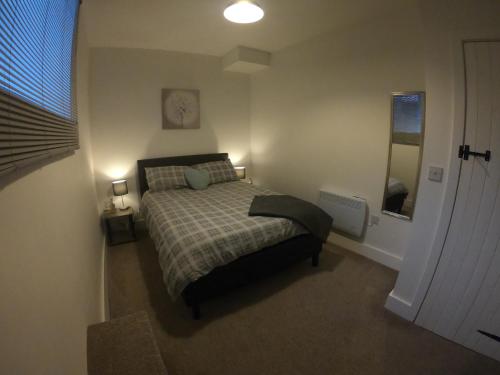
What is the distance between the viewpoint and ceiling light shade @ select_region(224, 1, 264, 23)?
178cm

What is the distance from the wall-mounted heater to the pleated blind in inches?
102

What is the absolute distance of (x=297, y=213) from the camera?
224 cm

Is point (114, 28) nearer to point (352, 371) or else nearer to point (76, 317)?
point (76, 317)

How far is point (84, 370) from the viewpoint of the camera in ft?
2.91

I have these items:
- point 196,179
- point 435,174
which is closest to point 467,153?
point 435,174

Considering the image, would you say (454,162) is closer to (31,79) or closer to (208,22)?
(31,79)

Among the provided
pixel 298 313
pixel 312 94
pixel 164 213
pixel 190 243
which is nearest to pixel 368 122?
pixel 312 94

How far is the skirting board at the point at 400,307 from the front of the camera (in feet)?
5.83

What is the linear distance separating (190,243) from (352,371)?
134cm

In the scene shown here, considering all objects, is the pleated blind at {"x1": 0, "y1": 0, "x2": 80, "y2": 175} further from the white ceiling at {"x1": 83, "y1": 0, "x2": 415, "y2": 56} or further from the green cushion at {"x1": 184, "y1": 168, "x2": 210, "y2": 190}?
the green cushion at {"x1": 184, "y1": 168, "x2": 210, "y2": 190}

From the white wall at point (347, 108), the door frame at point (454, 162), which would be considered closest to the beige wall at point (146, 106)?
the white wall at point (347, 108)

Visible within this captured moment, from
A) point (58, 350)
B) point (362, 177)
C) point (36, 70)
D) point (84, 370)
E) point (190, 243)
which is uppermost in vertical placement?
point (36, 70)

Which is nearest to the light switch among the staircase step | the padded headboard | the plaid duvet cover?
the plaid duvet cover

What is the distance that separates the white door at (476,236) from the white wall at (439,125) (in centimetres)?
5
